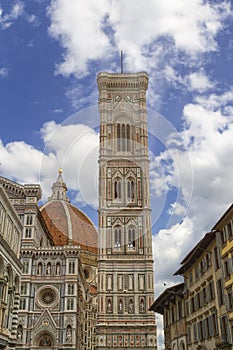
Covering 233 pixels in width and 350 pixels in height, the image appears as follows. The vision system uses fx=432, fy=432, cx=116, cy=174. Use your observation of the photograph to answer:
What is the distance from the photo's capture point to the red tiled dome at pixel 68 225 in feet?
354

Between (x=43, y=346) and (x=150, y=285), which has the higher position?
(x=150, y=285)

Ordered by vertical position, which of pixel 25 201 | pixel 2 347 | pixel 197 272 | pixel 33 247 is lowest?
pixel 2 347

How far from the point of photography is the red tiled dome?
10781 centimetres

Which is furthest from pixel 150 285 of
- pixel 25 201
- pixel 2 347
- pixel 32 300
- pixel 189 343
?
pixel 2 347

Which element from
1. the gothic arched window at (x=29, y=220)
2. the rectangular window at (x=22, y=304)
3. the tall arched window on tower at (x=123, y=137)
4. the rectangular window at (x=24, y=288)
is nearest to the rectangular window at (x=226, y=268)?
the rectangular window at (x=22, y=304)

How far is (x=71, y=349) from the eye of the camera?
191ft

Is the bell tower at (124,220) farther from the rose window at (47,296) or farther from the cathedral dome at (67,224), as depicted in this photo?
the cathedral dome at (67,224)

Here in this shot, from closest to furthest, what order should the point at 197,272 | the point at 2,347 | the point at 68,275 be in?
the point at 2,347 < the point at 197,272 < the point at 68,275

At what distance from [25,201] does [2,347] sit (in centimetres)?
3426

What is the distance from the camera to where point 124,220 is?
69.6 metres

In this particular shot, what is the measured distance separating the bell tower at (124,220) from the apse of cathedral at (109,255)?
0.14 metres

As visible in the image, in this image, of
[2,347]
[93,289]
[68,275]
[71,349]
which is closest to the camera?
[2,347]

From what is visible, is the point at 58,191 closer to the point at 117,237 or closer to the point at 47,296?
the point at 117,237

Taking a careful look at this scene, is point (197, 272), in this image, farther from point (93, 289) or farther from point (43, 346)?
point (93, 289)
